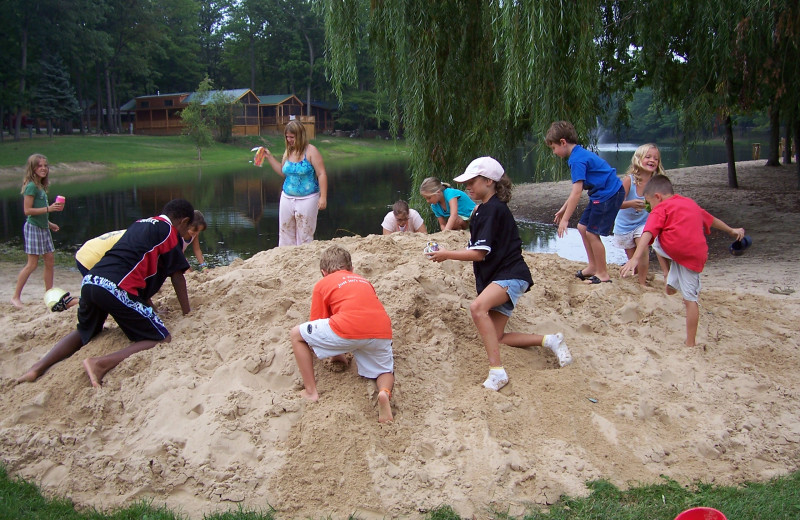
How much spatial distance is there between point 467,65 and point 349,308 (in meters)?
6.12

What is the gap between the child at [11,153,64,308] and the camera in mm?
6977

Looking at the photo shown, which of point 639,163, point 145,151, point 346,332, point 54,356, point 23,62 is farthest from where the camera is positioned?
point 23,62

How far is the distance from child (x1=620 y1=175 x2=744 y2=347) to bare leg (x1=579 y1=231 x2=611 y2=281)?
2.79ft

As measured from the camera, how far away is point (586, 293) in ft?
18.5

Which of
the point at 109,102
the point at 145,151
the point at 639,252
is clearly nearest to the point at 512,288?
the point at 639,252

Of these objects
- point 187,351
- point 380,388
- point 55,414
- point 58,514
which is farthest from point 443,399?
point 55,414

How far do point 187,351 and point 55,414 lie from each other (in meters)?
0.88

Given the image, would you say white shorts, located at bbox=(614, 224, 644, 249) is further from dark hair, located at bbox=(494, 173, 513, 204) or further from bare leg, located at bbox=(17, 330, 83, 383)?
bare leg, located at bbox=(17, 330, 83, 383)

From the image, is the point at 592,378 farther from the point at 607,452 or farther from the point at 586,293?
the point at 586,293

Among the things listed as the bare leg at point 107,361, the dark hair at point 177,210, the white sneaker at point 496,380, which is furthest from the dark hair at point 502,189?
the bare leg at point 107,361

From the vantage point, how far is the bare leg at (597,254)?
5.89 m

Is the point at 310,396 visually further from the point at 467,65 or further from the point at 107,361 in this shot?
the point at 467,65

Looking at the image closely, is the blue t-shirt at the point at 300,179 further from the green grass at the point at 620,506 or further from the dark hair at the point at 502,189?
the green grass at the point at 620,506

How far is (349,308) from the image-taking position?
12.6 feet
